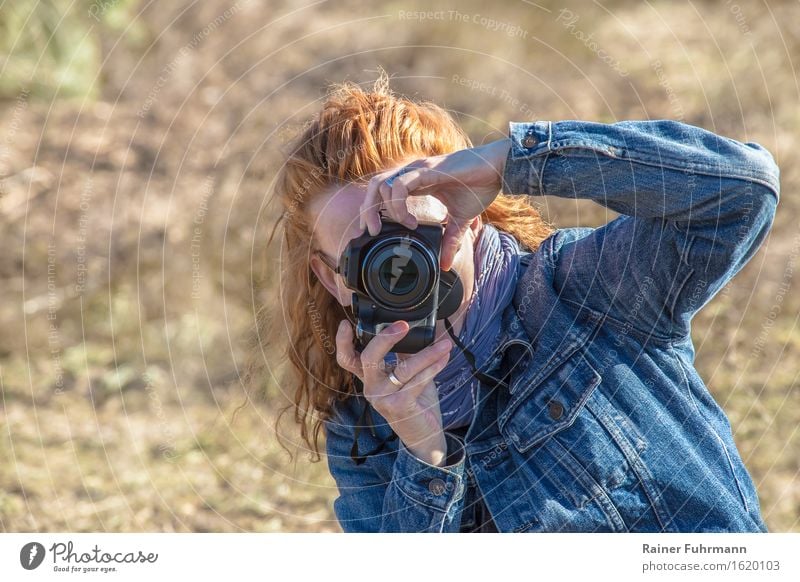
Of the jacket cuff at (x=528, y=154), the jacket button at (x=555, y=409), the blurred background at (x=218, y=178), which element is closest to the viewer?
the jacket cuff at (x=528, y=154)

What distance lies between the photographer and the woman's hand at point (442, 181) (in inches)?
59.8

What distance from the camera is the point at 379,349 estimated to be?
5.20 feet

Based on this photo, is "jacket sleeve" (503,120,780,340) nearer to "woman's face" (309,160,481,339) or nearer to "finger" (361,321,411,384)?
A: "woman's face" (309,160,481,339)

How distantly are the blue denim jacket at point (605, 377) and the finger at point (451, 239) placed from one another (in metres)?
0.13

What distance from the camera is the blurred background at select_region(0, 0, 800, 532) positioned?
3.00m

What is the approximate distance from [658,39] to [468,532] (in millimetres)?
2784

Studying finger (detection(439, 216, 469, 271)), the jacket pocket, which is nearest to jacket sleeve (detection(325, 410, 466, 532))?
the jacket pocket

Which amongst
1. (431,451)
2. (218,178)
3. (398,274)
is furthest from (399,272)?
(218,178)

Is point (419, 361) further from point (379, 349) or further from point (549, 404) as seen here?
point (549, 404)

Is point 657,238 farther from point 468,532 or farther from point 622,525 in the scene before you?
point 468,532

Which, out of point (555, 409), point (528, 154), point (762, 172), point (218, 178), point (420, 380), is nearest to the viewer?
point (762, 172)
